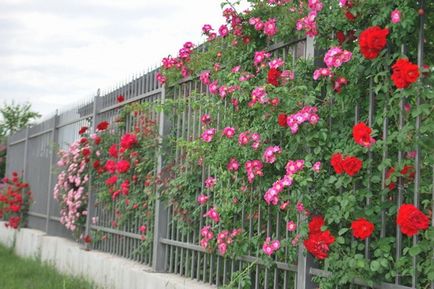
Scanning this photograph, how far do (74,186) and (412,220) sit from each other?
6.70 meters

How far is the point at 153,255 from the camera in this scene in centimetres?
630

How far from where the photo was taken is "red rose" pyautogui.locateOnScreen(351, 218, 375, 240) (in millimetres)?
3273

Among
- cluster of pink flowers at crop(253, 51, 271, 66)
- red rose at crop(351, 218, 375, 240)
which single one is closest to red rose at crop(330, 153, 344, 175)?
red rose at crop(351, 218, 375, 240)

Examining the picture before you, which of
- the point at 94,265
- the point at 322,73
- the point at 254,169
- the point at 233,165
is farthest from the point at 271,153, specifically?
the point at 94,265

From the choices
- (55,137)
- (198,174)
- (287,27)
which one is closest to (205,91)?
(198,174)

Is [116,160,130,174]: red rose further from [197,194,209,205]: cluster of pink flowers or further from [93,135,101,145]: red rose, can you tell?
[197,194,209,205]: cluster of pink flowers

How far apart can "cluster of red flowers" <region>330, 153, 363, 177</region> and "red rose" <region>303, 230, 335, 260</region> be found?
39 cm

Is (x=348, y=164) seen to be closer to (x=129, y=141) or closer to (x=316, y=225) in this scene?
(x=316, y=225)

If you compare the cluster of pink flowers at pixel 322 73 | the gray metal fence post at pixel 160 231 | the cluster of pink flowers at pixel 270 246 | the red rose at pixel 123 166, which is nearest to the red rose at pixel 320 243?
the cluster of pink flowers at pixel 270 246

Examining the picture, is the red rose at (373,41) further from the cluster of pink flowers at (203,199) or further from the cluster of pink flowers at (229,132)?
the cluster of pink flowers at (203,199)

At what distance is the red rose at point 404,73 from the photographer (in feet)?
10.1

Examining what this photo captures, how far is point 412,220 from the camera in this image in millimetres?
3021

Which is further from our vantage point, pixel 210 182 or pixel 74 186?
pixel 74 186

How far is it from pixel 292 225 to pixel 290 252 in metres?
0.21
